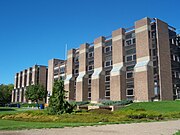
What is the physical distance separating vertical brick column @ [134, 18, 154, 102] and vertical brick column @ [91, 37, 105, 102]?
466 inches

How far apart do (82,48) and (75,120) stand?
4613 centimetres

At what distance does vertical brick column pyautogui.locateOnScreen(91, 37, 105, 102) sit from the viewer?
53906 millimetres

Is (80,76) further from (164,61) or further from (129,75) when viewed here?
(164,61)

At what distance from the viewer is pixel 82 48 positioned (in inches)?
2511

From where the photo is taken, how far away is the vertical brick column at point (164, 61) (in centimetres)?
4242

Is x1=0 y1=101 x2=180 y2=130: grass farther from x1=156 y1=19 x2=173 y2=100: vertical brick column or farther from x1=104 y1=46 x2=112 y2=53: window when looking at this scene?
x1=104 y1=46 x2=112 y2=53: window

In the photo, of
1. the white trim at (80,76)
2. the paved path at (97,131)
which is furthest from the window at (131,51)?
the paved path at (97,131)

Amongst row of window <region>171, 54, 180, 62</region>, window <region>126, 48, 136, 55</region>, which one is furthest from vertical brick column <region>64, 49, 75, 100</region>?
row of window <region>171, 54, 180, 62</region>

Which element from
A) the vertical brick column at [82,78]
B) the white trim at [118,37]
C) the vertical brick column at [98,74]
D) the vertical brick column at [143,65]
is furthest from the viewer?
the vertical brick column at [82,78]

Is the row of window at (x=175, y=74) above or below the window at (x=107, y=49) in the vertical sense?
below

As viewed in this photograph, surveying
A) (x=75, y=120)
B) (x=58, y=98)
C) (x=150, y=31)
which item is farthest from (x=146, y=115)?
(x=150, y=31)

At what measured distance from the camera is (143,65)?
141 ft

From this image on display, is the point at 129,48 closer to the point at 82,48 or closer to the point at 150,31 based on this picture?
the point at 150,31

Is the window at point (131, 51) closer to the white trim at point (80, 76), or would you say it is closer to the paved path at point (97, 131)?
the white trim at point (80, 76)
